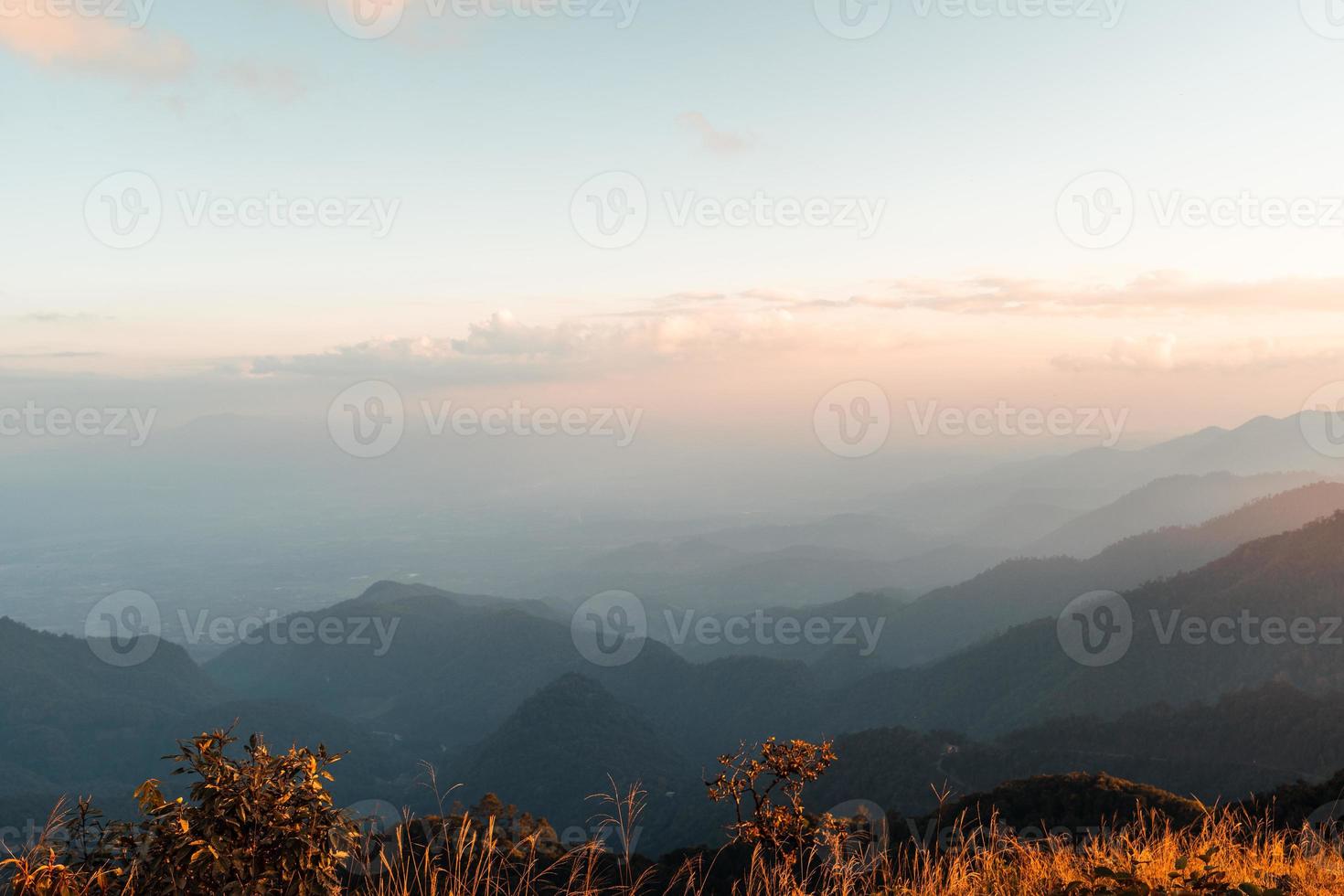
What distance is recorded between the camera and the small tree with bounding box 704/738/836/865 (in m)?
A: 7.06

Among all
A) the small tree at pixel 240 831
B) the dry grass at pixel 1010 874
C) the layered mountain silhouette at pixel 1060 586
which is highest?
the small tree at pixel 240 831

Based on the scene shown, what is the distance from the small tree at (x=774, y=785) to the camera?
706 centimetres

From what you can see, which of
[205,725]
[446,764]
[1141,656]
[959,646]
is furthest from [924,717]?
[205,725]

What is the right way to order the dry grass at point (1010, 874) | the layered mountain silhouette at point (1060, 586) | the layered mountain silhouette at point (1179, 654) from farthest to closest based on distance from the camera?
the layered mountain silhouette at point (1060, 586), the layered mountain silhouette at point (1179, 654), the dry grass at point (1010, 874)

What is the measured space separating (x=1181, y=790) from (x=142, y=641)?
748ft

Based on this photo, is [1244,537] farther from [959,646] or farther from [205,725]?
[205,725]
